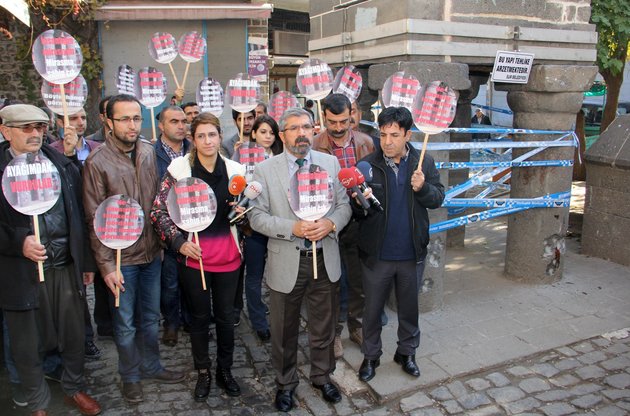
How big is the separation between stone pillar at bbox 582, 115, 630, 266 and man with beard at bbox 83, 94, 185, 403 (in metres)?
5.35

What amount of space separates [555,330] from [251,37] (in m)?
8.00

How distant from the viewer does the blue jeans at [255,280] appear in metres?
4.82

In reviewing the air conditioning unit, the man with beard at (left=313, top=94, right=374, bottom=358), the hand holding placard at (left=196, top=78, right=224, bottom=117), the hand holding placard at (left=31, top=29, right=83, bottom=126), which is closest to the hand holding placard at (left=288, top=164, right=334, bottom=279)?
the man with beard at (left=313, top=94, right=374, bottom=358)

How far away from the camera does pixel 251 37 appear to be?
10.6 m

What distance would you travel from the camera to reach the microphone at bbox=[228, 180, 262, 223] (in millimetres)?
3559

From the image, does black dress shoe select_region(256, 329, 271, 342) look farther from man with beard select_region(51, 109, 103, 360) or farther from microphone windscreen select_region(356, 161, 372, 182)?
microphone windscreen select_region(356, 161, 372, 182)

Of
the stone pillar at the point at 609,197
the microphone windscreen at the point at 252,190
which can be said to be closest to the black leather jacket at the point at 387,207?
the microphone windscreen at the point at 252,190

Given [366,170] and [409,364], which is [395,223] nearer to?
[366,170]

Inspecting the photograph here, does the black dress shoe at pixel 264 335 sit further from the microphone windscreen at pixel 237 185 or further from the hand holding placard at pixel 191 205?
the microphone windscreen at pixel 237 185

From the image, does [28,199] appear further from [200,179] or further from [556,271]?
[556,271]

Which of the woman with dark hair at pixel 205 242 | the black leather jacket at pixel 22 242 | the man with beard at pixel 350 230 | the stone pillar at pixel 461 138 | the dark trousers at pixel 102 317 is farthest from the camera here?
the stone pillar at pixel 461 138

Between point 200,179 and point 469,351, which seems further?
point 469,351

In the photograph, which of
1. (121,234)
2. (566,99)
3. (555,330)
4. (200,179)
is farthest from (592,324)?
(121,234)

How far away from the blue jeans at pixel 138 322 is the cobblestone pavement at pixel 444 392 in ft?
0.64
